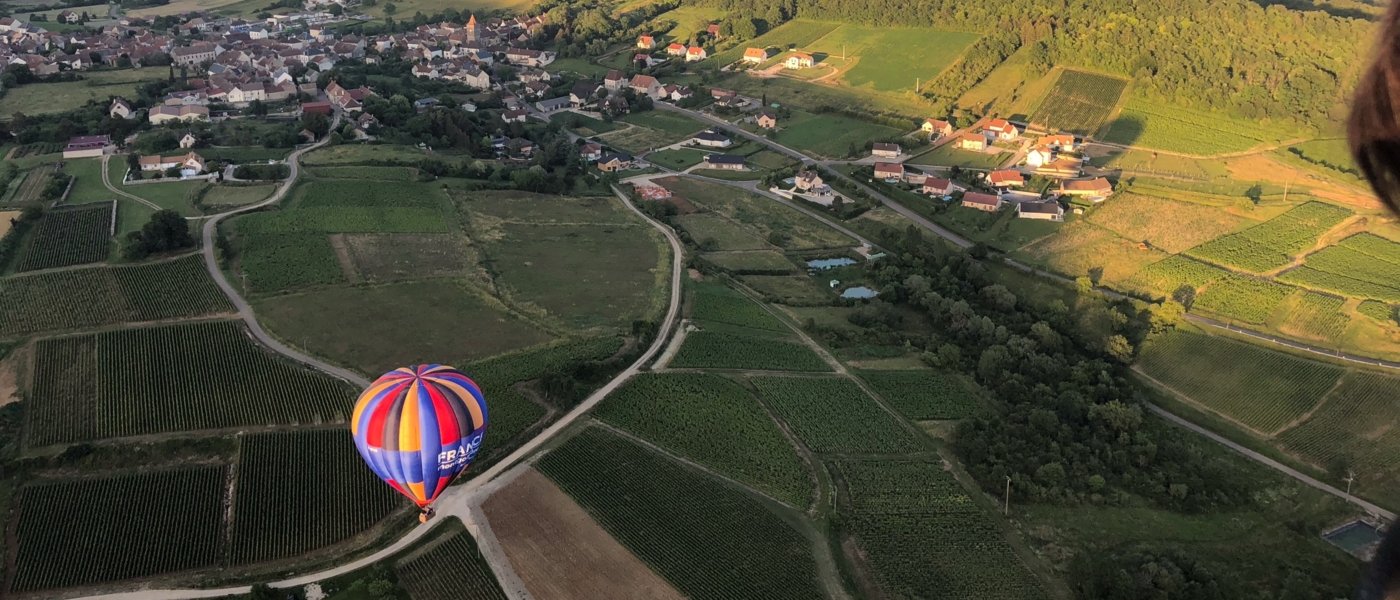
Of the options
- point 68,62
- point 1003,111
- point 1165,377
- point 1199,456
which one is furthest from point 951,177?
point 68,62

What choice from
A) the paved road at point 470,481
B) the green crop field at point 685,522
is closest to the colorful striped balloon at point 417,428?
the paved road at point 470,481

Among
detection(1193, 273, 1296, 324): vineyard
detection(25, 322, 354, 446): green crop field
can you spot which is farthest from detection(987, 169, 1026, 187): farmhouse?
detection(25, 322, 354, 446): green crop field


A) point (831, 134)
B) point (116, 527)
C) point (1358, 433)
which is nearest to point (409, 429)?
Answer: point (116, 527)

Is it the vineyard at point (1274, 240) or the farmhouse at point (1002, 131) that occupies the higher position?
the farmhouse at point (1002, 131)

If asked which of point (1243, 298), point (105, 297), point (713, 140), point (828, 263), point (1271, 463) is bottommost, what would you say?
point (1271, 463)

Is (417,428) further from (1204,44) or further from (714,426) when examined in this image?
(1204,44)

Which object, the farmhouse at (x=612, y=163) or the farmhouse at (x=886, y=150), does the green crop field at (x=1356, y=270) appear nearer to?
the farmhouse at (x=886, y=150)
